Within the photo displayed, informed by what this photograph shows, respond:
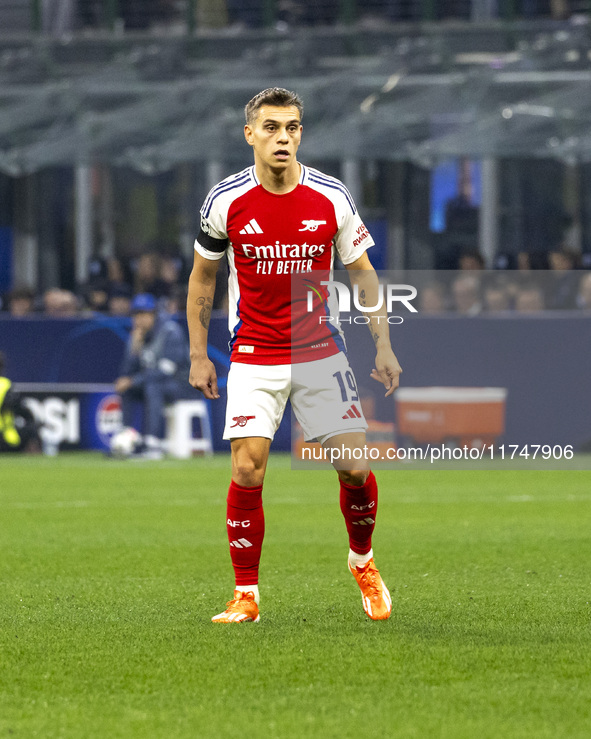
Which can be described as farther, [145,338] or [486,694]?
[145,338]

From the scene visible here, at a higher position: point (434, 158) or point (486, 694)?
point (434, 158)

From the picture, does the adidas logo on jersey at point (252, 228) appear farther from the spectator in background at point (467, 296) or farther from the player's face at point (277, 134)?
the spectator in background at point (467, 296)

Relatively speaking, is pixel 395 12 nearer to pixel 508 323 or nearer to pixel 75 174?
pixel 75 174

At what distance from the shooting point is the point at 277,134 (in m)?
5.47

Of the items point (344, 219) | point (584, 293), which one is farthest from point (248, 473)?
point (584, 293)

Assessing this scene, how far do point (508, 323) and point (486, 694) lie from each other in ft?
42.8

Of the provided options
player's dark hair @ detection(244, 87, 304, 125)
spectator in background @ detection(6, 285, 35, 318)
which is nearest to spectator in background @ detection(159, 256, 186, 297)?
spectator in background @ detection(6, 285, 35, 318)

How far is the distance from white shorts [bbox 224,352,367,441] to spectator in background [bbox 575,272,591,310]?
11.8 meters

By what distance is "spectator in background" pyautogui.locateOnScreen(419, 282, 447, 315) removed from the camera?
56.6 feet

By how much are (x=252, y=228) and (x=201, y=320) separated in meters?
0.46

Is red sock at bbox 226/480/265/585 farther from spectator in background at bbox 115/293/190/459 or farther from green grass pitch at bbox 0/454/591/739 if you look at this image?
spectator in background at bbox 115/293/190/459

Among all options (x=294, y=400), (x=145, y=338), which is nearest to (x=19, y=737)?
(x=294, y=400)

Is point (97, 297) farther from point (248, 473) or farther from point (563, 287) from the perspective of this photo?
point (248, 473)

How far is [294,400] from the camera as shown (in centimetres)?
569
